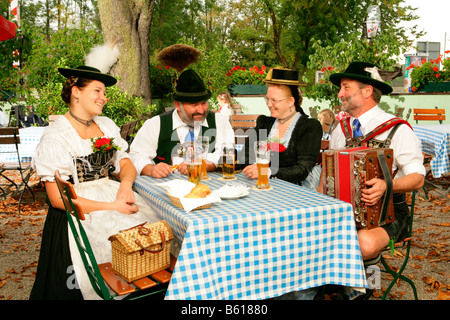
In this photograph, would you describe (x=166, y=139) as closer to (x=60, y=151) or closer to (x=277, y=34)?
(x=60, y=151)

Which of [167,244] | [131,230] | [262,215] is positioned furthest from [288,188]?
[131,230]

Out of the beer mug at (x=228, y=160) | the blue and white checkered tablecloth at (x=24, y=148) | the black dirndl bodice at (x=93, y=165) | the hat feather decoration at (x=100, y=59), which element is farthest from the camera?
the blue and white checkered tablecloth at (x=24, y=148)

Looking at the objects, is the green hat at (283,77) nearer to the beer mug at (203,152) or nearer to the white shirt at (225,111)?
the beer mug at (203,152)

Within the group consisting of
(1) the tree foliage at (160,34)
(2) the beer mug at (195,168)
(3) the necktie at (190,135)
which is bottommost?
(2) the beer mug at (195,168)

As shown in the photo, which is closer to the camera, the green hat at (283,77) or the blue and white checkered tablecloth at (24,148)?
the green hat at (283,77)

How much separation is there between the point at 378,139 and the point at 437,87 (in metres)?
10.3

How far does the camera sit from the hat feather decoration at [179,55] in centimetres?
444

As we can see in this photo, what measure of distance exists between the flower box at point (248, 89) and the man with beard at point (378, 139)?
8.38 metres

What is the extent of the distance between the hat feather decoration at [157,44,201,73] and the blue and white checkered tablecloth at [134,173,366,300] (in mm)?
2540

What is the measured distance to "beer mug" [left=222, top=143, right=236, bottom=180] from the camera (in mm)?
2852

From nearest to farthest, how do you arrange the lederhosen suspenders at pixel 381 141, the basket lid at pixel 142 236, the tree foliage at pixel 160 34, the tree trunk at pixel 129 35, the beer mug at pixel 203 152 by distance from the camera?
the basket lid at pixel 142 236
the lederhosen suspenders at pixel 381 141
the beer mug at pixel 203 152
the tree foliage at pixel 160 34
the tree trunk at pixel 129 35

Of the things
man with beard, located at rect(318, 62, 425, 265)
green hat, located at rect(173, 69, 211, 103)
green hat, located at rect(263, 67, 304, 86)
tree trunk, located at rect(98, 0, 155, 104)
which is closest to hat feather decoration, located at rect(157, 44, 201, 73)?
green hat, located at rect(173, 69, 211, 103)

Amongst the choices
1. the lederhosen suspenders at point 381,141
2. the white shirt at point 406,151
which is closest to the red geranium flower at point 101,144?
the lederhosen suspenders at point 381,141
